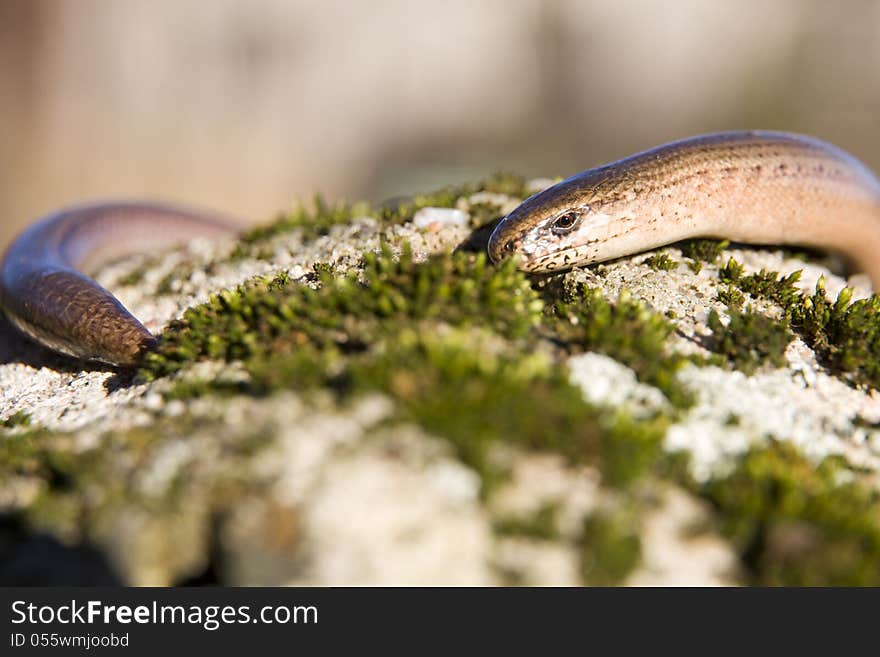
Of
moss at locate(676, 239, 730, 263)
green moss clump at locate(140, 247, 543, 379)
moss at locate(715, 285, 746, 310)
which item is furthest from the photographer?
moss at locate(676, 239, 730, 263)

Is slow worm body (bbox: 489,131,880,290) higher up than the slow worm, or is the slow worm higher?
slow worm body (bbox: 489,131,880,290)

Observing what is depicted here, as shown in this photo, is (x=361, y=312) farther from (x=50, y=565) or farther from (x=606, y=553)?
(x=50, y=565)

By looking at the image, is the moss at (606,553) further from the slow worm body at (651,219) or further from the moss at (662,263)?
the moss at (662,263)

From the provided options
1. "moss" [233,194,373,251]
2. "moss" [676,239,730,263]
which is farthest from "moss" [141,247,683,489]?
"moss" [233,194,373,251]

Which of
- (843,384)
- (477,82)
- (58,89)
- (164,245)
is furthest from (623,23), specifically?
(843,384)

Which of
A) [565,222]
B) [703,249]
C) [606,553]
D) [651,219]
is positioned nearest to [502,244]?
[565,222]

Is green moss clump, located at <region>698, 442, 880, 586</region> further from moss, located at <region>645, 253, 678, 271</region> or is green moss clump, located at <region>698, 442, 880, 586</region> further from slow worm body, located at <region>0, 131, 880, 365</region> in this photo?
slow worm body, located at <region>0, 131, 880, 365</region>
